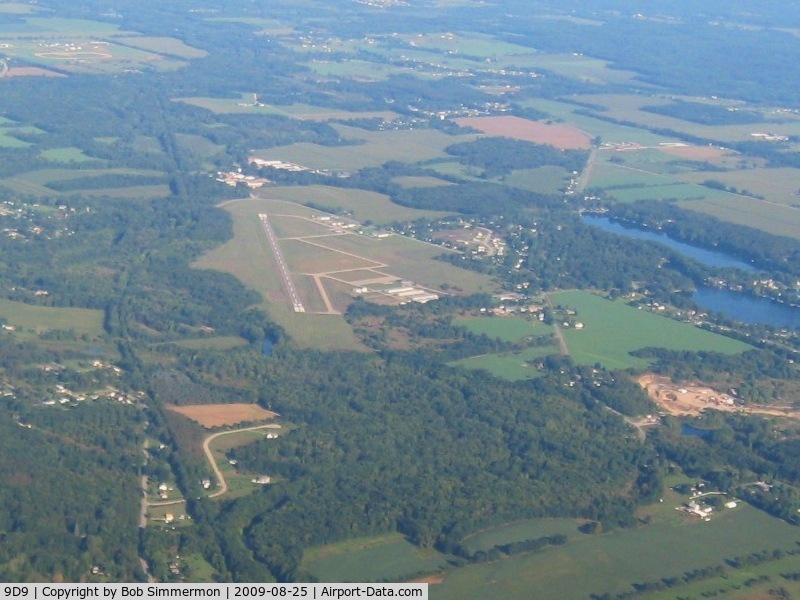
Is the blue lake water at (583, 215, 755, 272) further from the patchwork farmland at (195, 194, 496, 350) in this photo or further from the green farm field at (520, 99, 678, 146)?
the green farm field at (520, 99, 678, 146)

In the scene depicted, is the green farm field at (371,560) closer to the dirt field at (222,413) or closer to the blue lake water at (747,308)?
the dirt field at (222,413)

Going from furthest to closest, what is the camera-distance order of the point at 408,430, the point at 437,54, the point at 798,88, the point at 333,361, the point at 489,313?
the point at 437,54, the point at 798,88, the point at 489,313, the point at 333,361, the point at 408,430

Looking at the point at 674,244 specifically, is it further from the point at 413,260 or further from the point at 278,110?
the point at 278,110

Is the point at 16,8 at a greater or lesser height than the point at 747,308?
lesser

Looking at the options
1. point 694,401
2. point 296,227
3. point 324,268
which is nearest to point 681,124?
point 296,227

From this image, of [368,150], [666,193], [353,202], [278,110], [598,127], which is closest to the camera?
[353,202]

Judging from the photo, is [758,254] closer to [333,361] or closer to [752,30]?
[333,361]

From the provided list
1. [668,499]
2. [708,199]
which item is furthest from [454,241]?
[668,499]
